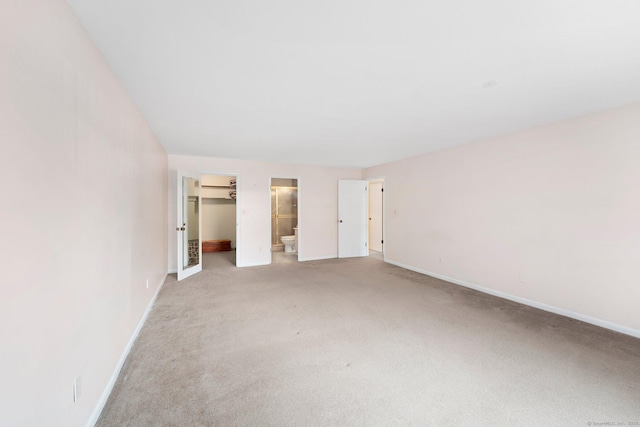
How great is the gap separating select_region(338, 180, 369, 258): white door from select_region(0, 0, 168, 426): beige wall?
477 centimetres

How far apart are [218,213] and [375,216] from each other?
15.6 feet

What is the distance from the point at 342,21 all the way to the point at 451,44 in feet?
2.42

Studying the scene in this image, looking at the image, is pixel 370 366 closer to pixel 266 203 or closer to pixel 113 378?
pixel 113 378

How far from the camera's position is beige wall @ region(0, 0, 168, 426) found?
0.86 meters

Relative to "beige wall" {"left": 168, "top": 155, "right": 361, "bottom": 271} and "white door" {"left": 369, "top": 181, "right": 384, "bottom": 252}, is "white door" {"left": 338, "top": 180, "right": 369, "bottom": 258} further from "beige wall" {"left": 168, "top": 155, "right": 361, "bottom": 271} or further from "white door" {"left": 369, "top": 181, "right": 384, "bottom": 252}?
"white door" {"left": 369, "top": 181, "right": 384, "bottom": 252}

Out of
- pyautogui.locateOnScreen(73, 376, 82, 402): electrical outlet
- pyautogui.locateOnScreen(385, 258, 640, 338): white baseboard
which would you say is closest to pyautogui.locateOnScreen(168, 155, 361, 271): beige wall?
pyautogui.locateOnScreen(385, 258, 640, 338): white baseboard

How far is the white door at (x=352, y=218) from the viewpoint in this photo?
627 centimetres

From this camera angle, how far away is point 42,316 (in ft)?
3.33

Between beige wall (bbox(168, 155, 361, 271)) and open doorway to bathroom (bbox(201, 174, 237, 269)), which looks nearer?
beige wall (bbox(168, 155, 361, 271))

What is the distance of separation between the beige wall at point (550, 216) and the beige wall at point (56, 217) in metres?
4.44

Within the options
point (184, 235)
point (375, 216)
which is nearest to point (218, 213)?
point (184, 235)

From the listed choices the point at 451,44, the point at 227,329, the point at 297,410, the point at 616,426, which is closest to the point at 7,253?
the point at 297,410

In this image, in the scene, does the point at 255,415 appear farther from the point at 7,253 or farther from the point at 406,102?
the point at 406,102

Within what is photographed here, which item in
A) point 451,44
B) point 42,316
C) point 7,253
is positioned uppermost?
point 451,44
